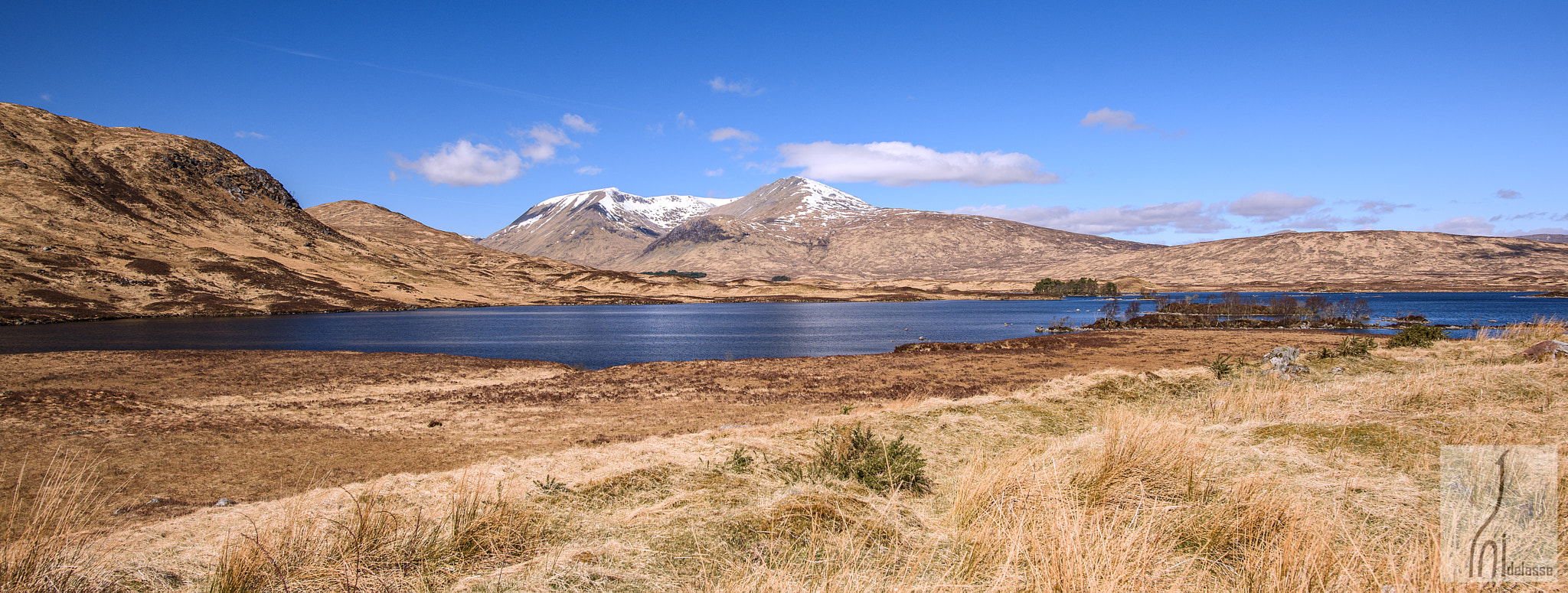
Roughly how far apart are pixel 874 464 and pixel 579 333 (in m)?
52.3

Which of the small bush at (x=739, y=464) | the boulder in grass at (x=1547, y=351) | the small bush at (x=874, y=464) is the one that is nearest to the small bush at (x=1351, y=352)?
the boulder in grass at (x=1547, y=351)

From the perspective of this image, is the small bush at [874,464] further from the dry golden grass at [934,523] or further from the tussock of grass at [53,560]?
the tussock of grass at [53,560]

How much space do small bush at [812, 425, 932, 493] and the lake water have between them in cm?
2700

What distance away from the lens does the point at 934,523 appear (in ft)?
18.1

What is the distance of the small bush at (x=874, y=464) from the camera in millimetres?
7129

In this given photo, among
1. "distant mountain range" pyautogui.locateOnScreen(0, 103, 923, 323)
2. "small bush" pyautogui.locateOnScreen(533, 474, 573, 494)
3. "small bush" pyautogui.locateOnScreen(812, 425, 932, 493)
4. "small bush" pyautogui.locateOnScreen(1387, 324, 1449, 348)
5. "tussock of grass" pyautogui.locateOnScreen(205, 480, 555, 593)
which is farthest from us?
"distant mountain range" pyautogui.locateOnScreen(0, 103, 923, 323)

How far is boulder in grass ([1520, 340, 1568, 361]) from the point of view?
47.7 feet

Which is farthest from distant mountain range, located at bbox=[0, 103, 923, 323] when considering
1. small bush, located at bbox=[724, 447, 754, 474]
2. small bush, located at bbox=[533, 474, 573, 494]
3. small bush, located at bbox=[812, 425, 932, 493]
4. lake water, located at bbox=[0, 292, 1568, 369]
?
small bush, located at bbox=[812, 425, 932, 493]

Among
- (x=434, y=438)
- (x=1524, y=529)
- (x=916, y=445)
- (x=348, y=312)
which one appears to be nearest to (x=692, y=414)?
(x=434, y=438)

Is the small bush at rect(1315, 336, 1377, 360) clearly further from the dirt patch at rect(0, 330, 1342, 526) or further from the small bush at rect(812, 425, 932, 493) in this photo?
the small bush at rect(812, 425, 932, 493)

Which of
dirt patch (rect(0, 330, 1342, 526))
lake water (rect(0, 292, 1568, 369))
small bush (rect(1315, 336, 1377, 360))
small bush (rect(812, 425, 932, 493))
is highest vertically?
small bush (rect(812, 425, 932, 493))

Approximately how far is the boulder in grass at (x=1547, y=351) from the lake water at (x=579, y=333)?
94.3 ft

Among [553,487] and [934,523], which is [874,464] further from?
[553,487]

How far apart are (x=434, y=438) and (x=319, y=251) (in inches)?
5555
